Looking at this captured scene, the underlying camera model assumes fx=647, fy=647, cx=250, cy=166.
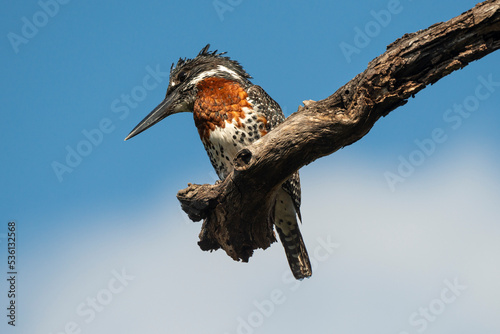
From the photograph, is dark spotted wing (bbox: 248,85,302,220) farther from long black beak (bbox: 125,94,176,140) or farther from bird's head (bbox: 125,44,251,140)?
long black beak (bbox: 125,94,176,140)

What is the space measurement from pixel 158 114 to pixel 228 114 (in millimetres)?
1178

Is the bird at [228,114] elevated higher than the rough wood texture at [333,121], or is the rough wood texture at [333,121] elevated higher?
the bird at [228,114]

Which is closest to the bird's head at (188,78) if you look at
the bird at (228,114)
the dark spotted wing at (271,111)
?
the bird at (228,114)

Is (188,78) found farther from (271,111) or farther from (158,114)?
(271,111)

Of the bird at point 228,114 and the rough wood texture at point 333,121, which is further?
the bird at point 228,114

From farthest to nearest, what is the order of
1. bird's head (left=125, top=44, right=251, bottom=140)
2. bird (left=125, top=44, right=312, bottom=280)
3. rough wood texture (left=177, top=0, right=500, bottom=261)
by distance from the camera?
bird's head (left=125, top=44, right=251, bottom=140) → bird (left=125, top=44, right=312, bottom=280) → rough wood texture (left=177, top=0, right=500, bottom=261)

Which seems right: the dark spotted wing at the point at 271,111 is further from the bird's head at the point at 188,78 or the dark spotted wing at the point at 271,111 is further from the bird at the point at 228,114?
the bird's head at the point at 188,78

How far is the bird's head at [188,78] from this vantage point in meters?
7.95

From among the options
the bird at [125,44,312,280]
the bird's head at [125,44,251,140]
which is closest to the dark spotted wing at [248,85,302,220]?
the bird at [125,44,312,280]

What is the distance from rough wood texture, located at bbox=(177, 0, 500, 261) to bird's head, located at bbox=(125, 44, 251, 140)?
1941mm

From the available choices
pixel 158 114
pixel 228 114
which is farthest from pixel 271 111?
pixel 158 114

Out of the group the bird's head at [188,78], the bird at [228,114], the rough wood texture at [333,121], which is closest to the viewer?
the rough wood texture at [333,121]

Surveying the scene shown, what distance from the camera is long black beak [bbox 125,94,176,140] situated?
8.08 meters

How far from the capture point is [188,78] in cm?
804
